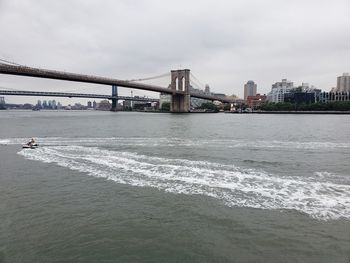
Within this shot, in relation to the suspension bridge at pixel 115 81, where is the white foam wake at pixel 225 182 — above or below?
below

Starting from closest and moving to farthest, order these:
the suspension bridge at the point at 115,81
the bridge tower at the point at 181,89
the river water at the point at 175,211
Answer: the river water at the point at 175,211, the suspension bridge at the point at 115,81, the bridge tower at the point at 181,89

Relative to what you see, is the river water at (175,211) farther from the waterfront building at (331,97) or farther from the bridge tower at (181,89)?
the waterfront building at (331,97)

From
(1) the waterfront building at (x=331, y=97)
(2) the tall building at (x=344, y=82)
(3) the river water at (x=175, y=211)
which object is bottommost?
(3) the river water at (x=175, y=211)

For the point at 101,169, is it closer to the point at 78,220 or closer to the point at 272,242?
the point at 78,220

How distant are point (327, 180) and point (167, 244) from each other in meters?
5.99

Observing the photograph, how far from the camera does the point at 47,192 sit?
8445mm

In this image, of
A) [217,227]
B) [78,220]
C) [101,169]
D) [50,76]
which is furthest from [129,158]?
[50,76]

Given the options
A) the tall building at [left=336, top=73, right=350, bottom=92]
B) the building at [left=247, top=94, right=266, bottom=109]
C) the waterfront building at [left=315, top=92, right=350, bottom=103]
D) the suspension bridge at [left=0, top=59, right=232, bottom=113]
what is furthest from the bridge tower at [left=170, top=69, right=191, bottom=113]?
the tall building at [left=336, top=73, right=350, bottom=92]

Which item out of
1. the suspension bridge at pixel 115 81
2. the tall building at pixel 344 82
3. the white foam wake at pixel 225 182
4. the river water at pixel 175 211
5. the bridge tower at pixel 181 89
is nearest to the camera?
the river water at pixel 175 211

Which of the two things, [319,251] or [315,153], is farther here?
[315,153]

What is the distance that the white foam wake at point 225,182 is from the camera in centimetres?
711

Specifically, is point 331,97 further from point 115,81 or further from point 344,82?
point 115,81

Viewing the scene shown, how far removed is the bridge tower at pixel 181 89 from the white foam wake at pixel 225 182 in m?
68.6

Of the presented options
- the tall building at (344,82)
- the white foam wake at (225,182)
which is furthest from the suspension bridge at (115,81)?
the tall building at (344,82)
